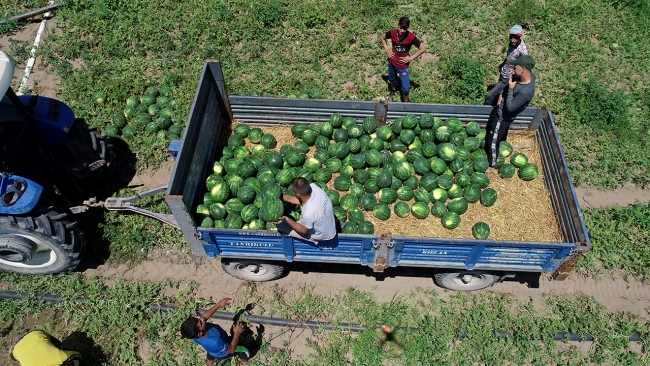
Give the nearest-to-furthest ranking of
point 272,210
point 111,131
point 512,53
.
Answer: point 272,210, point 512,53, point 111,131

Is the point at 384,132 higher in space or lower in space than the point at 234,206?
higher

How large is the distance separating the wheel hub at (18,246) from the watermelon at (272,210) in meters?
3.96

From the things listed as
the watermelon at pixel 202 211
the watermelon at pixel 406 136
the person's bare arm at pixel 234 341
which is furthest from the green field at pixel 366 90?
the watermelon at pixel 406 136

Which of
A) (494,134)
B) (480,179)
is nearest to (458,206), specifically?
(480,179)

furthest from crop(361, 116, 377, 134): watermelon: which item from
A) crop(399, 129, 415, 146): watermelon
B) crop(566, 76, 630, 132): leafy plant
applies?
crop(566, 76, 630, 132): leafy plant

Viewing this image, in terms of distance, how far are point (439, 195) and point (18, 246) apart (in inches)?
279

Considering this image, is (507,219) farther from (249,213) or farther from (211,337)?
(211,337)

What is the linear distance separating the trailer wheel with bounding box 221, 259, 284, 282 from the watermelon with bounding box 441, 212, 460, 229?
2.90m

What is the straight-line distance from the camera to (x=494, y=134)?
791 centimetres

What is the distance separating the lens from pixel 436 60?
1148 centimetres

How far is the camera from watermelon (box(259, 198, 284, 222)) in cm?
674

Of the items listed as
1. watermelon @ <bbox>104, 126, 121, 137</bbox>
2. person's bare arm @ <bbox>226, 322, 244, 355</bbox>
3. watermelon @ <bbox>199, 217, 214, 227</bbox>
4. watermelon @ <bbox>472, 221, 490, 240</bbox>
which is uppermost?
watermelon @ <bbox>199, 217, 214, 227</bbox>

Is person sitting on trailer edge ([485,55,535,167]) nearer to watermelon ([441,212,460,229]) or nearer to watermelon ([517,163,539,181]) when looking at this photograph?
watermelon ([517,163,539,181])

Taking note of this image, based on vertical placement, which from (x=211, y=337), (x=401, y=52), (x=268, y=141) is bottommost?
(x=211, y=337)
